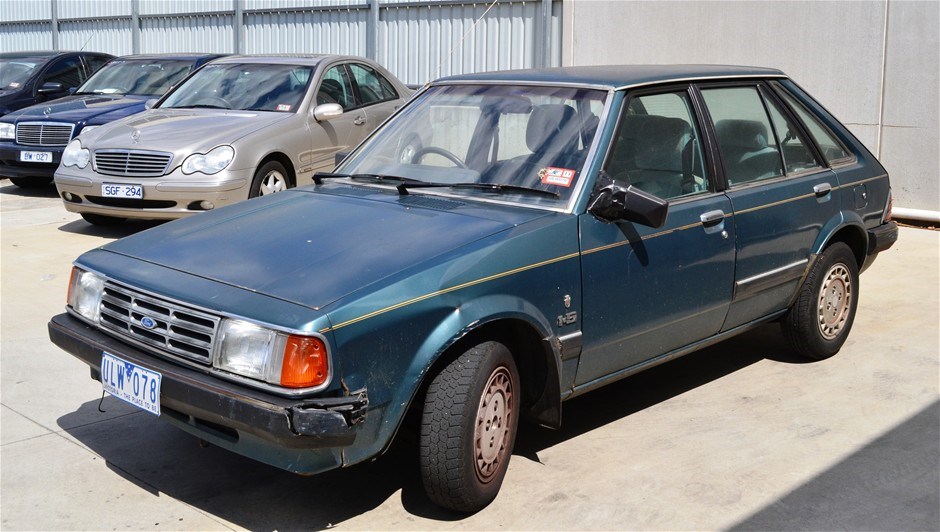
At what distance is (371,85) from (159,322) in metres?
7.21

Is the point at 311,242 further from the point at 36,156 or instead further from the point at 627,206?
the point at 36,156

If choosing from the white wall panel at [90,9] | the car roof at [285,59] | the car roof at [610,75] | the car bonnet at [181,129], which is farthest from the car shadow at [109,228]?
the white wall panel at [90,9]

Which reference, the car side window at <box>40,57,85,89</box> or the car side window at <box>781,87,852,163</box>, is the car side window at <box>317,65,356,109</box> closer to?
the car side window at <box>781,87,852,163</box>

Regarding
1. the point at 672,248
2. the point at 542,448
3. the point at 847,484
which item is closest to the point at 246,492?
the point at 542,448

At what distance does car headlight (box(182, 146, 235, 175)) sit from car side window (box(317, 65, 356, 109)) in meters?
1.41

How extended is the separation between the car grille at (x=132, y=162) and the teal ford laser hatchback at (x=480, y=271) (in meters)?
3.94

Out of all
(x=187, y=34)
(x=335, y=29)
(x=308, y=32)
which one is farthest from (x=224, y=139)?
(x=187, y=34)

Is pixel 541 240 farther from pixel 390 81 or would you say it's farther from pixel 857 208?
pixel 390 81

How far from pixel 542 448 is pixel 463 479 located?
925mm

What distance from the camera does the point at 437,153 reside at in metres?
4.82

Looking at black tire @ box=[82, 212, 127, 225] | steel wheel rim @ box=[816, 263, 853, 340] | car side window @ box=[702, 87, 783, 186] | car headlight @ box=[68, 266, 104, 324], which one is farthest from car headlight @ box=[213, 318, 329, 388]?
black tire @ box=[82, 212, 127, 225]

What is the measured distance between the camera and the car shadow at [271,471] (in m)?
3.91

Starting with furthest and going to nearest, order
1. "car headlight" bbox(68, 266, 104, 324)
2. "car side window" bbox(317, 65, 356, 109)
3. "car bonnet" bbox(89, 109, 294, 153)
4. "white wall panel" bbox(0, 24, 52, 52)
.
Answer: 1. "white wall panel" bbox(0, 24, 52, 52)
2. "car side window" bbox(317, 65, 356, 109)
3. "car bonnet" bbox(89, 109, 294, 153)
4. "car headlight" bbox(68, 266, 104, 324)

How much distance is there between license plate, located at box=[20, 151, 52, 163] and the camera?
1121 centimetres
